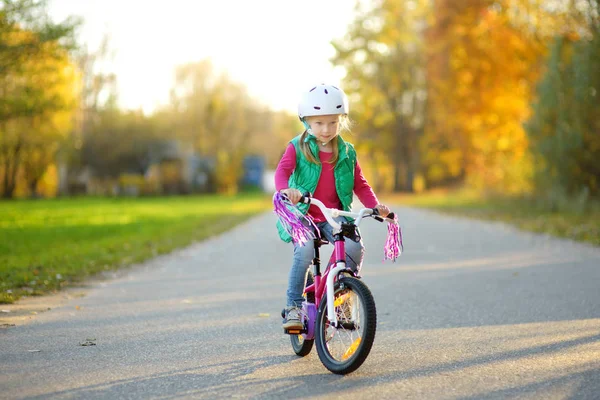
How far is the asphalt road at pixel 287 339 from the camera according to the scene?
15.0ft

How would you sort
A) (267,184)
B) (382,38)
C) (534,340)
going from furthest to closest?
(267,184) → (382,38) → (534,340)

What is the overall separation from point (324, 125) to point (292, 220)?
65 cm

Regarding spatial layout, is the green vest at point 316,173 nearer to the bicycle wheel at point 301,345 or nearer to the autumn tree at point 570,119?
the bicycle wheel at point 301,345

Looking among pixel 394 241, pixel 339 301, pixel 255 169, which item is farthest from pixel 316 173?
pixel 255 169

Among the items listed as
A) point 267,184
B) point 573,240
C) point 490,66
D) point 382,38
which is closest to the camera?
point 573,240

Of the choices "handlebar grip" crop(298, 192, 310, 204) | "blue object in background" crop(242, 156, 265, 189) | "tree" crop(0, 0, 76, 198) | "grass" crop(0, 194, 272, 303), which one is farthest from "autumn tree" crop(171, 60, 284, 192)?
"handlebar grip" crop(298, 192, 310, 204)

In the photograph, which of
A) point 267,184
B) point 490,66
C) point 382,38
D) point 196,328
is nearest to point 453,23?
point 490,66

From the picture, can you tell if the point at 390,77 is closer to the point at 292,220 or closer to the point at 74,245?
the point at 74,245

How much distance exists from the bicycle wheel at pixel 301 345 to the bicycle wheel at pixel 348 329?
1.19 ft

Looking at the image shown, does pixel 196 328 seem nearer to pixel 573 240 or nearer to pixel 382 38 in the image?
pixel 573 240

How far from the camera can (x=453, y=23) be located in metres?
35.2

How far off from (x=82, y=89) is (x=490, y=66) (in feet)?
112

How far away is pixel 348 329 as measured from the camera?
16.1 feet

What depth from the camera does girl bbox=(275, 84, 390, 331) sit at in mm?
5141
